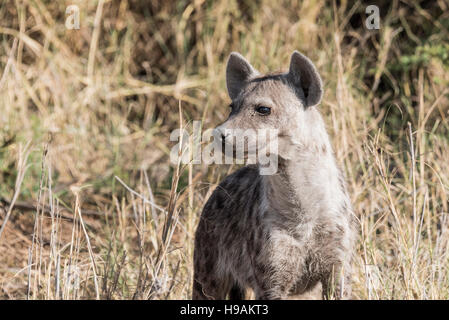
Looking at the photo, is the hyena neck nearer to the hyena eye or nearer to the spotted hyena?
the spotted hyena

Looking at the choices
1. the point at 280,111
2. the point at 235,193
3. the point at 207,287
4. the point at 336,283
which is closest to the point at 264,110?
the point at 280,111

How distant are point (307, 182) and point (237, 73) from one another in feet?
2.55

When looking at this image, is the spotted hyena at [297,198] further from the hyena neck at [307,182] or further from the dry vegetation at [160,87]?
the dry vegetation at [160,87]

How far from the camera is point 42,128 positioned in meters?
6.76

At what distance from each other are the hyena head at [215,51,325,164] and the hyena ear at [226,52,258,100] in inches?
8.2

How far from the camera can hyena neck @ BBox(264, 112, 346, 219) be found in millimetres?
3631

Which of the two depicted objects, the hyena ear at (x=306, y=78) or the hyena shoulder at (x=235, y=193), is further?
the hyena shoulder at (x=235, y=193)

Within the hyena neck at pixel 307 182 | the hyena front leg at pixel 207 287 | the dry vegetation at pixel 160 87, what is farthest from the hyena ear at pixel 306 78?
the dry vegetation at pixel 160 87

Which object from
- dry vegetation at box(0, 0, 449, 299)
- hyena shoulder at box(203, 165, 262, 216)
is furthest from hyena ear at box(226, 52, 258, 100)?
dry vegetation at box(0, 0, 449, 299)

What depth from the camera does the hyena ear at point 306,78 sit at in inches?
142

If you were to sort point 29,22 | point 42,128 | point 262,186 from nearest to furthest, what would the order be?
point 262,186 → point 42,128 → point 29,22
